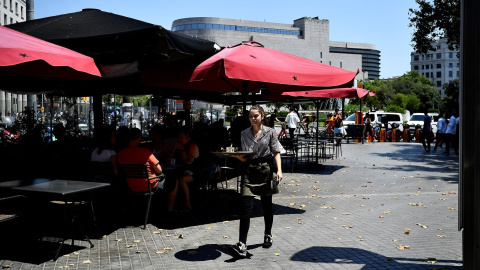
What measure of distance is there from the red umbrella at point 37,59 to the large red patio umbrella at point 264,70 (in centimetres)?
168

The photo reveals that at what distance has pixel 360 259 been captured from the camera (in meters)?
5.27

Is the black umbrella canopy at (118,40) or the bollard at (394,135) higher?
the black umbrella canopy at (118,40)

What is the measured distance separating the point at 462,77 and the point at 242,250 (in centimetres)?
319

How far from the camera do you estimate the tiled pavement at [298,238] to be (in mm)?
5152

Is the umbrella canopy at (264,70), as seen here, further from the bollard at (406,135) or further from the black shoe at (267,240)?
the bollard at (406,135)

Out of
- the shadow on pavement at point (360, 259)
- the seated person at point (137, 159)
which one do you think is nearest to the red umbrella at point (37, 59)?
the seated person at point (137, 159)

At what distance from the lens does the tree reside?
18.4 m

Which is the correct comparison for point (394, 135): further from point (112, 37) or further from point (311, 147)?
point (112, 37)

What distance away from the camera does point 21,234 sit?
250 inches

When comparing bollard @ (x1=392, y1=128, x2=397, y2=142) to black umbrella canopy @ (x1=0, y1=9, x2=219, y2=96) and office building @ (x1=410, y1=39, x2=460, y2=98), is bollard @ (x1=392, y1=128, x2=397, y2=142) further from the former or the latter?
office building @ (x1=410, y1=39, x2=460, y2=98)

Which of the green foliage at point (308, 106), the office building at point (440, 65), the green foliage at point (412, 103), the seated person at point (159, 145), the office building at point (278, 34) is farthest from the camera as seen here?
the office building at point (440, 65)

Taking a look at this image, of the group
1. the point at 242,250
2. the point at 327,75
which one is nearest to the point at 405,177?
the point at 327,75

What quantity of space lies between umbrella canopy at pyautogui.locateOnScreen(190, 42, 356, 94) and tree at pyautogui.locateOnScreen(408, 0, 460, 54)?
490 inches

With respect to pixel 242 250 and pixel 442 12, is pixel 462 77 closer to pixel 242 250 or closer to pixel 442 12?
pixel 242 250
